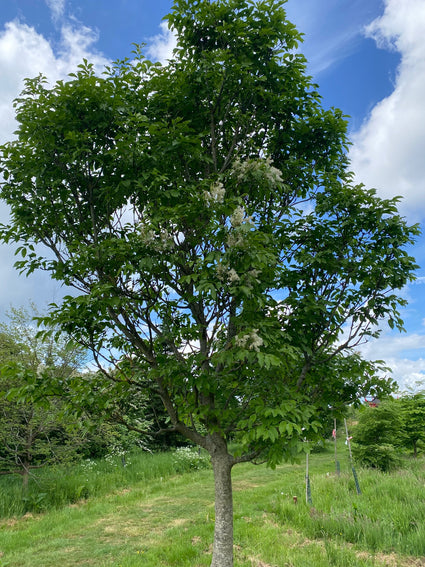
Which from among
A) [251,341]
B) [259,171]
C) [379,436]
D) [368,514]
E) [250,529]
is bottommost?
[250,529]

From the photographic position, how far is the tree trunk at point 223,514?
475 centimetres

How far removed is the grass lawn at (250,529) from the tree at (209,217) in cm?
226

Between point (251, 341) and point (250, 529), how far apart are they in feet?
18.2

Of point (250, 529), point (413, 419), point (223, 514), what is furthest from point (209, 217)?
point (413, 419)

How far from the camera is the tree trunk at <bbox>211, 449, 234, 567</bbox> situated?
4.75 m

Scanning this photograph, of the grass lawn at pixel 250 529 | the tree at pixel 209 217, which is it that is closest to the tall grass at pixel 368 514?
the grass lawn at pixel 250 529

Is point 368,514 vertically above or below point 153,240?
below

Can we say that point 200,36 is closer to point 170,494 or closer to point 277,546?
point 277,546

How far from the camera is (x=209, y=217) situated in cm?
472

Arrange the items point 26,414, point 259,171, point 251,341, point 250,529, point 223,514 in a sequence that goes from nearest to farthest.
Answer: point 251,341, point 259,171, point 223,514, point 250,529, point 26,414

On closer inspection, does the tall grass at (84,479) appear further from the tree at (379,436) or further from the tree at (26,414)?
the tree at (379,436)

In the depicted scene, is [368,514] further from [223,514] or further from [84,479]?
[84,479]

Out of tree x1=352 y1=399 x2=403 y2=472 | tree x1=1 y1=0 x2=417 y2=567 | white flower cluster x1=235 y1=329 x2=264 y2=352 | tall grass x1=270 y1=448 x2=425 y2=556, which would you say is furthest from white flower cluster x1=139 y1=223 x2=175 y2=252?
tree x1=352 y1=399 x2=403 y2=472

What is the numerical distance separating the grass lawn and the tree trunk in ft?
4.36
